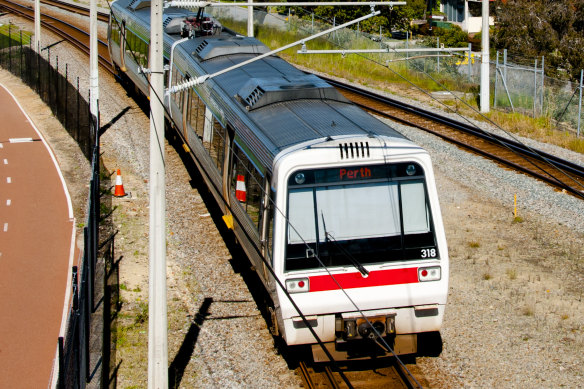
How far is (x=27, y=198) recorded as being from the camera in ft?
61.0

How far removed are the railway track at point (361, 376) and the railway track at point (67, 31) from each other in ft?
72.5

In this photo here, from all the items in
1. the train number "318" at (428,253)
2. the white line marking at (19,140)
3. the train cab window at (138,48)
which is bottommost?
the train number "318" at (428,253)

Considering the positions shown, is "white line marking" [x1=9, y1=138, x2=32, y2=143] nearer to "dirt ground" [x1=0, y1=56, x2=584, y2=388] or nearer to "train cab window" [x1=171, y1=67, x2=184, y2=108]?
"dirt ground" [x1=0, y1=56, x2=584, y2=388]

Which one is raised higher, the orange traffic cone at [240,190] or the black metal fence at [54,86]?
the black metal fence at [54,86]

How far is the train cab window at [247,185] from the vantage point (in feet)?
34.7

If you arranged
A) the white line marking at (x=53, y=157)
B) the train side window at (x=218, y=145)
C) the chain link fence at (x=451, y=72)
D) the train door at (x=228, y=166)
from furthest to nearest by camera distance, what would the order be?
the chain link fence at (x=451, y=72), the white line marking at (x=53, y=157), the train side window at (x=218, y=145), the train door at (x=228, y=166)

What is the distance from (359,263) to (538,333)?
330cm

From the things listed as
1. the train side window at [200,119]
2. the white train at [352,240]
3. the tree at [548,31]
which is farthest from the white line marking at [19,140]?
the tree at [548,31]

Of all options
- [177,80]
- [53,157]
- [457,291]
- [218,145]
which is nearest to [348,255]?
[457,291]

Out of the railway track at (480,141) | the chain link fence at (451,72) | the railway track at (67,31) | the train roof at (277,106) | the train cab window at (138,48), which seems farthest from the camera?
the railway track at (67,31)

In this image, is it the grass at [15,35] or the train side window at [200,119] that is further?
the grass at [15,35]

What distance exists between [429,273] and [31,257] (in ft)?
28.4

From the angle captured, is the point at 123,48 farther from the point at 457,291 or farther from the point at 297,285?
the point at 297,285

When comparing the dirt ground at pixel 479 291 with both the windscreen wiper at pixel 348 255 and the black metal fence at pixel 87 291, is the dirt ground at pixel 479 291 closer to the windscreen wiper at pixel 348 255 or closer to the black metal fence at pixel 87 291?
the black metal fence at pixel 87 291
